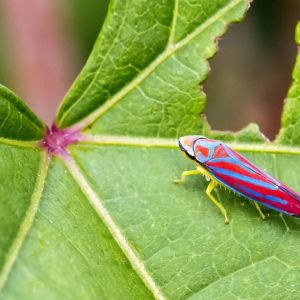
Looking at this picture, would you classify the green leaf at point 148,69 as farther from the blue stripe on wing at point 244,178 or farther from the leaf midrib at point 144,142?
the blue stripe on wing at point 244,178

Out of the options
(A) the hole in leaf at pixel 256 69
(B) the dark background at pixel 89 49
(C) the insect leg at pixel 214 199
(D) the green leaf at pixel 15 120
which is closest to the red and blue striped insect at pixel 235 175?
(C) the insect leg at pixel 214 199

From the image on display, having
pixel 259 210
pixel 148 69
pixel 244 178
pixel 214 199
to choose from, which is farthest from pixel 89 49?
pixel 259 210

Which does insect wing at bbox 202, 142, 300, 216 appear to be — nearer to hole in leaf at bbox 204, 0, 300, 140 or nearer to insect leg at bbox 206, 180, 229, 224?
insect leg at bbox 206, 180, 229, 224

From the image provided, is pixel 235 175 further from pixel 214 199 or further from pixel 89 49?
pixel 89 49

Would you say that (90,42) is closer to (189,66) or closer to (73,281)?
(189,66)

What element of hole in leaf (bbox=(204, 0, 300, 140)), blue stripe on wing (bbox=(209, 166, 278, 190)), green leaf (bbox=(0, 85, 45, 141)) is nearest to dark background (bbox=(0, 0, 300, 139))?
hole in leaf (bbox=(204, 0, 300, 140))
